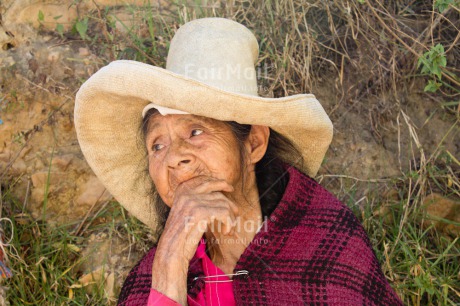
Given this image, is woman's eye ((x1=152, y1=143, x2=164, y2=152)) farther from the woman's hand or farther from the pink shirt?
the pink shirt

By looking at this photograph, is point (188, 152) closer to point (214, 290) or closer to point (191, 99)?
point (191, 99)

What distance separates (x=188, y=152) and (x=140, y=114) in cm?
43

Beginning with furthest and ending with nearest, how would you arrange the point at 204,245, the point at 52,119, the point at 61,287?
the point at 52,119
the point at 61,287
the point at 204,245

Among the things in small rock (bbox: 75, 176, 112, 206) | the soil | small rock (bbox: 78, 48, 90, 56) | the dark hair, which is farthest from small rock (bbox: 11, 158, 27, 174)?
the dark hair

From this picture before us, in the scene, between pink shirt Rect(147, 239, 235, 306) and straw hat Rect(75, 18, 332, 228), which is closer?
straw hat Rect(75, 18, 332, 228)

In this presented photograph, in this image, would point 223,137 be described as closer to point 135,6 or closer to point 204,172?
point 204,172

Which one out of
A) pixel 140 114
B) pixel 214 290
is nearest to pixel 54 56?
pixel 140 114

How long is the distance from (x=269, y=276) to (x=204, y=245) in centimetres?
42

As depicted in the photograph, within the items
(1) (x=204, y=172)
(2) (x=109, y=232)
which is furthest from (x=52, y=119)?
(1) (x=204, y=172)

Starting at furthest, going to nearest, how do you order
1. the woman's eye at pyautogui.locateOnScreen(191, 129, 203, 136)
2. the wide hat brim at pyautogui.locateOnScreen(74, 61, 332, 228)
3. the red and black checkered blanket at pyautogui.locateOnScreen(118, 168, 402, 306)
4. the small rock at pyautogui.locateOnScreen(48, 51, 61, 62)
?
the small rock at pyautogui.locateOnScreen(48, 51, 61, 62) < the woman's eye at pyautogui.locateOnScreen(191, 129, 203, 136) < the red and black checkered blanket at pyautogui.locateOnScreen(118, 168, 402, 306) < the wide hat brim at pyautogui.locateOnScreen(74, 61, 332, 228)

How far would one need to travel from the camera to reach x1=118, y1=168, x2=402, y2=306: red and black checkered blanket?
2.89 metres

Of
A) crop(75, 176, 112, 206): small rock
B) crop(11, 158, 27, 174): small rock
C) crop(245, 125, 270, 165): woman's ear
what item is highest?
crop(245, 125, 270, 165): woman's ear

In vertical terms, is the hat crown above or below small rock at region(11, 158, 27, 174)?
above

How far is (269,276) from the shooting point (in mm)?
2963
